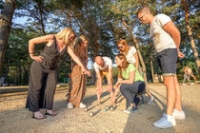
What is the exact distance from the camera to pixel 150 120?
3088 mm

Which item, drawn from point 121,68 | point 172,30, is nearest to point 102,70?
Answer: point 121,68

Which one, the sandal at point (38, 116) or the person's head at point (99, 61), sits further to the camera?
the person's head at point (99, 61)

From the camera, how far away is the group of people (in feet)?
9.34

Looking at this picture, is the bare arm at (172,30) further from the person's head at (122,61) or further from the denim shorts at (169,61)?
the person's head at (122,61)

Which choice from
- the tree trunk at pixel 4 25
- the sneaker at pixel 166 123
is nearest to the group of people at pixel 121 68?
the sneaker at pixel 166 123

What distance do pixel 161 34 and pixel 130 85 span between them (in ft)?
4.24

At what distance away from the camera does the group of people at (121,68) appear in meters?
2.85

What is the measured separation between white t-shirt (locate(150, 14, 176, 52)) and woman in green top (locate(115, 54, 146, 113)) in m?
1.00

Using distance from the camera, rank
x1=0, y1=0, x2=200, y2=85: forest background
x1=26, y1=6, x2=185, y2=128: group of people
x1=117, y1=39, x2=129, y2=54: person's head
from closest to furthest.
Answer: x1=26, y1=6, x2=185, y2=128: group of people, x1=117, y1=39, x2=129, y2=54: person's head, x1=0, y1=0, x2=200, y2=85: forest background

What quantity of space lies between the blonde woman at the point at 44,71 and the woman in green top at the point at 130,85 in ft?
4.20

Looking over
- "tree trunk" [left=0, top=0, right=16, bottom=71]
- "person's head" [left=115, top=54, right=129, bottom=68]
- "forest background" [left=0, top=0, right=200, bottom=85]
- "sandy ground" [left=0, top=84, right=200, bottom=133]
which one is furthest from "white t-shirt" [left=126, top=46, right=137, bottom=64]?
"forest background" [left=0, top=0, right=200, bottom=85]

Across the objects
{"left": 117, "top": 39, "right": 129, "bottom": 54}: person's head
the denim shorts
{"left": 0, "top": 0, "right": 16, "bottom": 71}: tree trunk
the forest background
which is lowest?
the denim shorts

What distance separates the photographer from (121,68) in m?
4.16

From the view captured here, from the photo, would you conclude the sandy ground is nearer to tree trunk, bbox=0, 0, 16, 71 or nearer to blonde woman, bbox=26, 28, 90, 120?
blonde woman, bbox=26, 28, 90, 120
